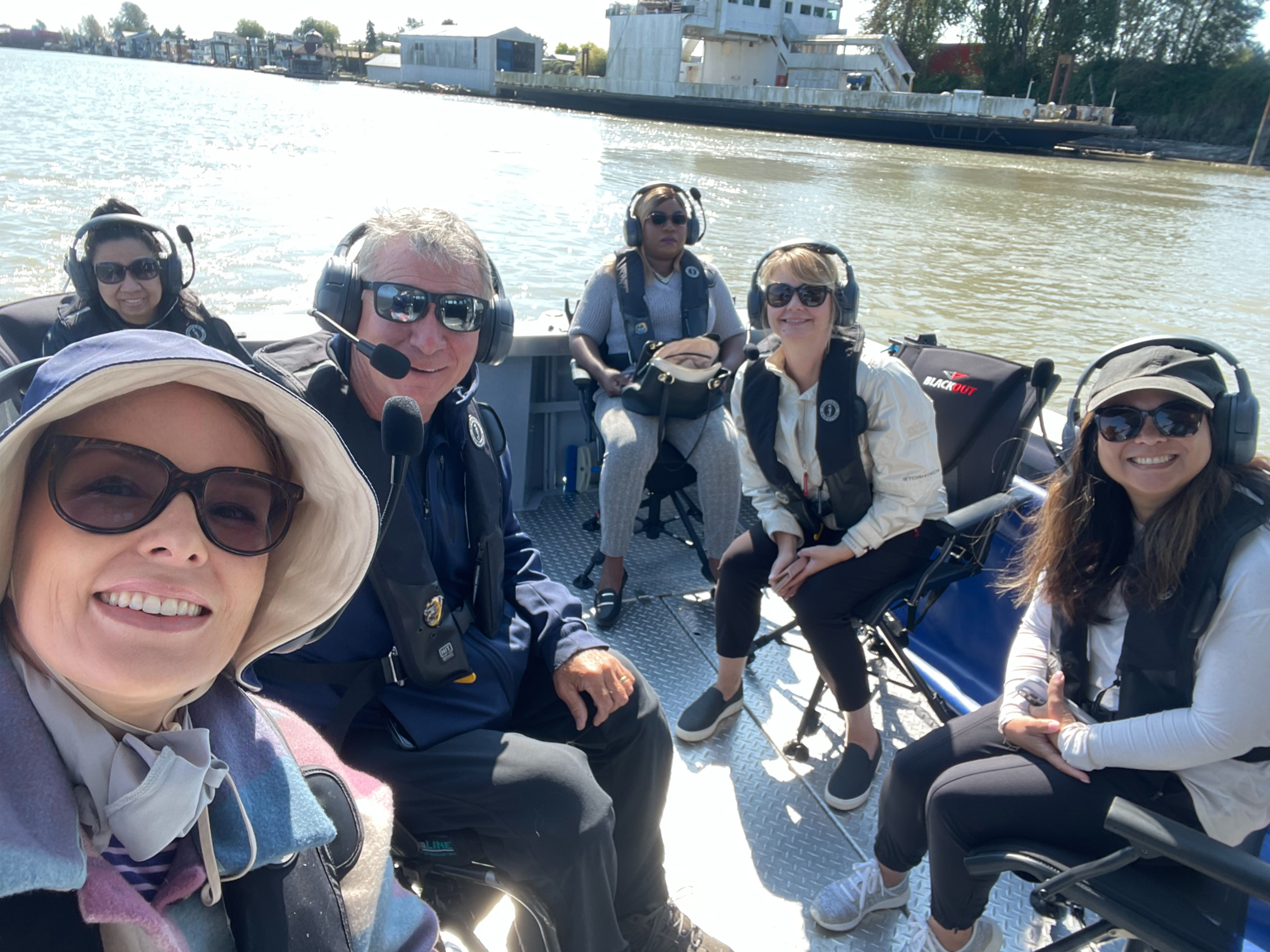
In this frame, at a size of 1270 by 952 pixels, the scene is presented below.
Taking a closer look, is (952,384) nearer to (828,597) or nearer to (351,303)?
(828,597)

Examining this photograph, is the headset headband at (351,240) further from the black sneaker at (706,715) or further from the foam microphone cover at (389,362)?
the black sneaker at (706,715)

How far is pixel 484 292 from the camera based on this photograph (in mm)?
1714

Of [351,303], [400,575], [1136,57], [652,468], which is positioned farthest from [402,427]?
[1136,57]

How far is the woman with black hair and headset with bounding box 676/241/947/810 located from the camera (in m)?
2.28

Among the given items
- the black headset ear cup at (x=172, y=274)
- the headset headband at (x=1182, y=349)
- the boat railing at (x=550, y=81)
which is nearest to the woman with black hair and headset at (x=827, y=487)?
the headset headband at (x=1182, y=349)

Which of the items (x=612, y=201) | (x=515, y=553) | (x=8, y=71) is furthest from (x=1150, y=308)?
(x=8, y=71)

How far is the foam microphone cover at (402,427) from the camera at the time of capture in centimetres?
136

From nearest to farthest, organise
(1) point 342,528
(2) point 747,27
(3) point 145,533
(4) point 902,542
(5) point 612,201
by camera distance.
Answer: (3) point 145,533
(1) point 342,528
(4) point 902,542
(5) point 612,201
(2) point 747,27

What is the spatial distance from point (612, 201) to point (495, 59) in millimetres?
50145

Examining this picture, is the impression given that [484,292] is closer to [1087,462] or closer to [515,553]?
[515,553]

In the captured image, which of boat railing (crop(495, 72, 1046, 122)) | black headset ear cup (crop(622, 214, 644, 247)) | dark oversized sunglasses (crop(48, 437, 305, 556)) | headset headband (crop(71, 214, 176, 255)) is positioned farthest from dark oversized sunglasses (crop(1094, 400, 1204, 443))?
boat railing (crop(495, 72, 1046, 122))

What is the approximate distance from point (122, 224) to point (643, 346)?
2.09 metres

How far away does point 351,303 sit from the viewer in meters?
1.64

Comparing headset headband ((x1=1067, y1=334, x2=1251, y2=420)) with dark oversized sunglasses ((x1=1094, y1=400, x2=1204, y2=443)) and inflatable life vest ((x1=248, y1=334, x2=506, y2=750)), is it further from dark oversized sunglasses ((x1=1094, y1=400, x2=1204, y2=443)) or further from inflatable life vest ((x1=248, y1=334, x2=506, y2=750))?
inflatable life vest ((x1=248, y1=334, x2=506, y2=750))
